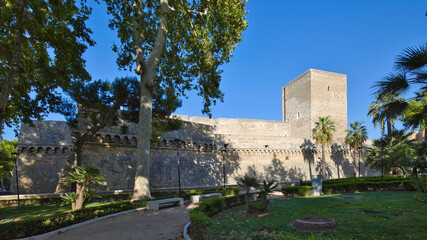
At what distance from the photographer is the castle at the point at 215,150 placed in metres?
16.5

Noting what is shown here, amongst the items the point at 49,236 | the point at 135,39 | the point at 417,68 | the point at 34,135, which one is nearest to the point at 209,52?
the point at 135,39

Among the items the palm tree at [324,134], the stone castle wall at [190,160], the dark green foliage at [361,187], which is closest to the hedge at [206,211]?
the stone castle wall at [190,160]

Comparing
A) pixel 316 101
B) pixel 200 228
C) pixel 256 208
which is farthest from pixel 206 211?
pixel 316 101

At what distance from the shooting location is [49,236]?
20.0 feet

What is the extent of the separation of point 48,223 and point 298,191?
45.7 feet

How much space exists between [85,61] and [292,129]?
3489 centimetres

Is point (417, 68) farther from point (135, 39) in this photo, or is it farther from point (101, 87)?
point (101, 87)

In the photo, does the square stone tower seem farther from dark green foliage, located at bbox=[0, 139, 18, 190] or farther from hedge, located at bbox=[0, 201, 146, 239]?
dark green foliage, located at bbox=[0, 139, 18, 190]

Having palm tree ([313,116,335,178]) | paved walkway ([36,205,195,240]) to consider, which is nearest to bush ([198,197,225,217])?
paved walkway ([36,205,195,240])

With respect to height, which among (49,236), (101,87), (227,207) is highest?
(101,87)

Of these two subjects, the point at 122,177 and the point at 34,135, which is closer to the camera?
the point at 34,135

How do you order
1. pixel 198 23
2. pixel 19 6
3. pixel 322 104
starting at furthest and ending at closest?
1. pixel 322 104
2. pixel 198 23
3. pixel 19 6

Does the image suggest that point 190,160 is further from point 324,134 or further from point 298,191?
point 324,134

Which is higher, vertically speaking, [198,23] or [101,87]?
[198,23]
